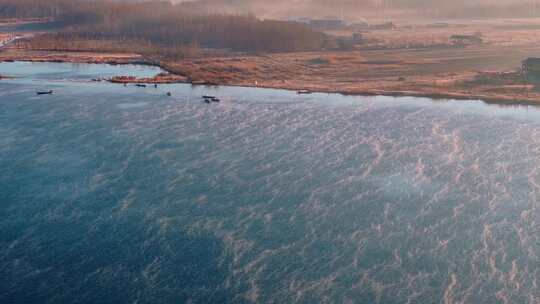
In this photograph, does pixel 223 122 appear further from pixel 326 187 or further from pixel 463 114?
pixel 463 114

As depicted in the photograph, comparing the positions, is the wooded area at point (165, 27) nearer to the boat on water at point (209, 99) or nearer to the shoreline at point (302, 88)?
the shoreline at point (302, 88)

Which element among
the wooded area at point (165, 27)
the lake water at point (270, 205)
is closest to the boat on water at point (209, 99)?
the lake water at point (270, 205)

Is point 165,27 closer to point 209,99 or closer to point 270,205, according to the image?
point 209,99

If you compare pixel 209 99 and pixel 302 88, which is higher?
pixel 302 88

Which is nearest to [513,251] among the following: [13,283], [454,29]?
[13,283]

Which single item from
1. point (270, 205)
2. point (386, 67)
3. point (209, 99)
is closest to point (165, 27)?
point (386, 67)

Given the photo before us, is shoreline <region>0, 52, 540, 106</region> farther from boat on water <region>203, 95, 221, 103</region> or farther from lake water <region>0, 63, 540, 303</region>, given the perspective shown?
boat on water <region>203, 95, 221, 103</region>

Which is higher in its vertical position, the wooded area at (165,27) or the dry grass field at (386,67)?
the wooded area at (165,27)

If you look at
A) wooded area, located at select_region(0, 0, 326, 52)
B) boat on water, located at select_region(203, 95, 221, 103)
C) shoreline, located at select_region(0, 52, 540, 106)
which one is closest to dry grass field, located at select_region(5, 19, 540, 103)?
shoreline, located at select_region(0, 52, 540, 106)

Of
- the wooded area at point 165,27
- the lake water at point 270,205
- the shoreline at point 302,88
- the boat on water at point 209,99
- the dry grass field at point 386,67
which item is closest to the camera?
the lake water at point 270,205
